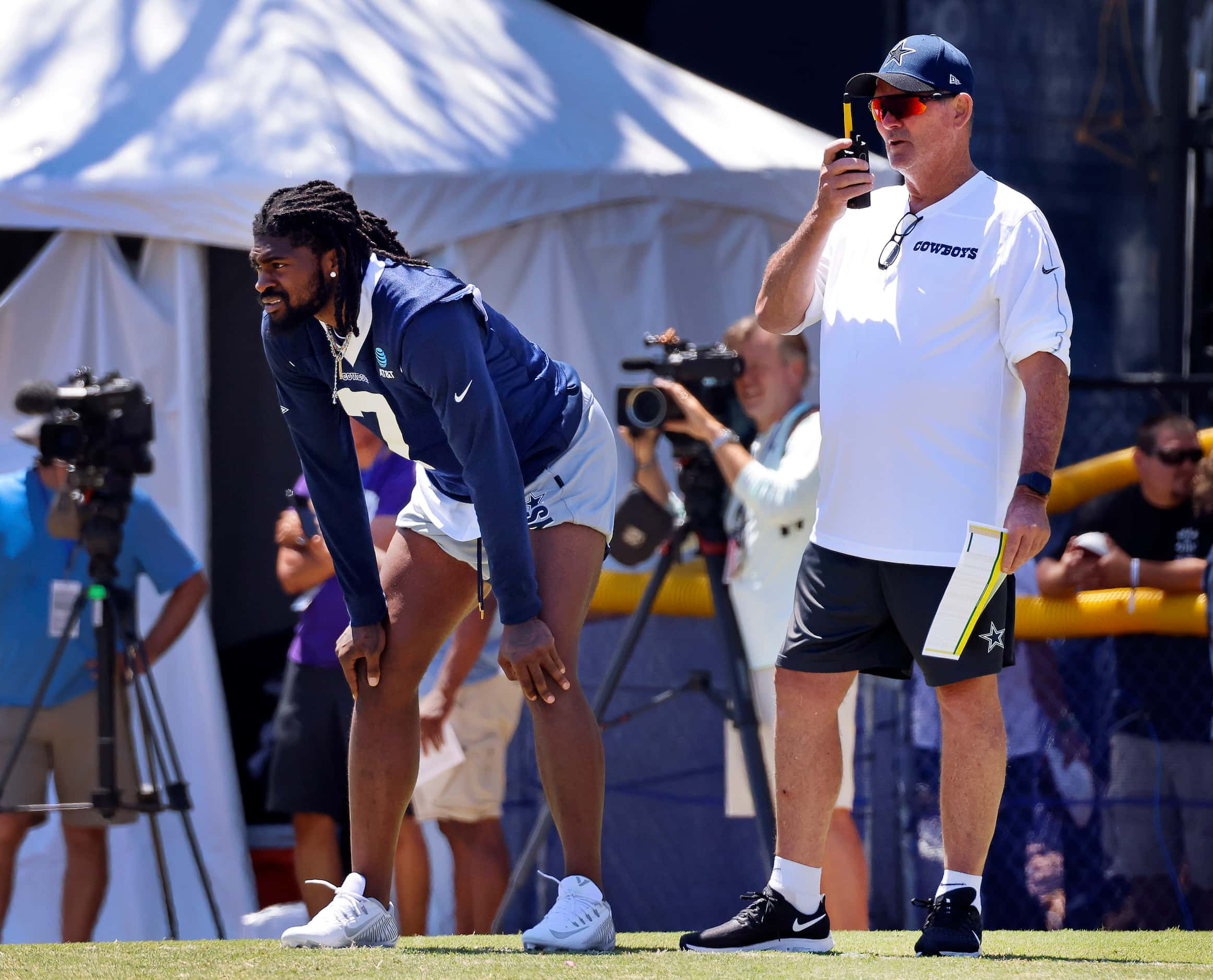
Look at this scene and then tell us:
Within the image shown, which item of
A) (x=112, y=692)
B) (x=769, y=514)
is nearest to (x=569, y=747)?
(x=769, y=514)

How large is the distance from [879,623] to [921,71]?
991mm

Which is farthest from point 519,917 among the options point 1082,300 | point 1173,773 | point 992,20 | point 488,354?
point 992,20

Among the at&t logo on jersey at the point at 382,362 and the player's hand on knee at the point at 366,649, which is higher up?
the at&t logo on jersey at the point at 382,362

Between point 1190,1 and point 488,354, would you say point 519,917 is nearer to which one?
point 488,354

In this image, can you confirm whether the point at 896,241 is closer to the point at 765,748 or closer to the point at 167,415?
the point at 765,748

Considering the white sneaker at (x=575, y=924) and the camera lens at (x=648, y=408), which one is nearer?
the white sneaker at (x=575, y=924)

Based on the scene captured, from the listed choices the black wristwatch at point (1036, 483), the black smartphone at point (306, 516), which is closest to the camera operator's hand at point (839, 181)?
the black wristwatch at point (1036, 483)

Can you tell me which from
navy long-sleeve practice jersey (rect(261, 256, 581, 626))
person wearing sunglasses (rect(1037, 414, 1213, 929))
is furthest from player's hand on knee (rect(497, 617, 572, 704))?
person wearing sunglasses (rect(1037, 414, 1213, 929))

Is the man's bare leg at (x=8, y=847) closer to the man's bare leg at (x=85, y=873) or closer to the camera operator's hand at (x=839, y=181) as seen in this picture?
the man's bare leg at (x=85, y=873)

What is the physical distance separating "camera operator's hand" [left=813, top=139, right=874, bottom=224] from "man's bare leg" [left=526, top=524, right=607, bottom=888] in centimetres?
81

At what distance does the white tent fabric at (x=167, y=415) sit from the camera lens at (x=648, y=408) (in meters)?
1.73

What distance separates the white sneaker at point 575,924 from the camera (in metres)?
2.99

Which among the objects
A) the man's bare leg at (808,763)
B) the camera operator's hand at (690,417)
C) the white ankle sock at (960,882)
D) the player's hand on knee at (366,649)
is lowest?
the white ankle sock at (960,882)

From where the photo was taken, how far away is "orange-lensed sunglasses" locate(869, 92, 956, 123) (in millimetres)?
3107
